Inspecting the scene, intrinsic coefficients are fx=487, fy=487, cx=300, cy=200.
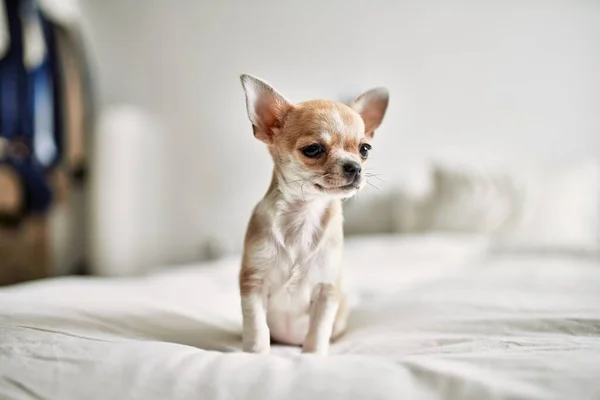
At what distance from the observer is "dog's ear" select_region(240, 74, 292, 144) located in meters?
0.75

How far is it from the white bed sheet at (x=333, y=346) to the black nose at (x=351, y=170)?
24cm

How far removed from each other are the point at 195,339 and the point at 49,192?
7.02 feet

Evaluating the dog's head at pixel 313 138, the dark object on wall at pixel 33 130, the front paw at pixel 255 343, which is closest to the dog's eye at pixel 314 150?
the dog's head at pixel 313 138

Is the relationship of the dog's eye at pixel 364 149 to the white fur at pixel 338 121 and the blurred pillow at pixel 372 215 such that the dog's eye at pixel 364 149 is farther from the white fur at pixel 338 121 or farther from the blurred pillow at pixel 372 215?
the blurred pillow at pixel 372 215

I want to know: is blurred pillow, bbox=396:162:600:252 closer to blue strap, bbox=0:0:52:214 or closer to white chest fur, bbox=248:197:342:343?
white chest fur, bbox=248:197:342:343

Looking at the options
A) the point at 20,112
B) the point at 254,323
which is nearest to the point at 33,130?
the point at 20,112

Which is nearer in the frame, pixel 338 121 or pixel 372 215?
pixel 338 121

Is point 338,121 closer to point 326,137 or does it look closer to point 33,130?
point 326,137

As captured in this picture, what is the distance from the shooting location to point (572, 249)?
1677mm

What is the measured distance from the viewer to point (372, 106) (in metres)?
0.80

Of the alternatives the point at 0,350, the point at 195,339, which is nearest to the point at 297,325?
the point at 195,339

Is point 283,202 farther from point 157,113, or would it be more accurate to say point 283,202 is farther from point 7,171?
point 157,113

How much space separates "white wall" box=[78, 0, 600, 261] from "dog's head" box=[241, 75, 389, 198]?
1828 millimetres

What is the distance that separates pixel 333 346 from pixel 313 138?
0.36m
